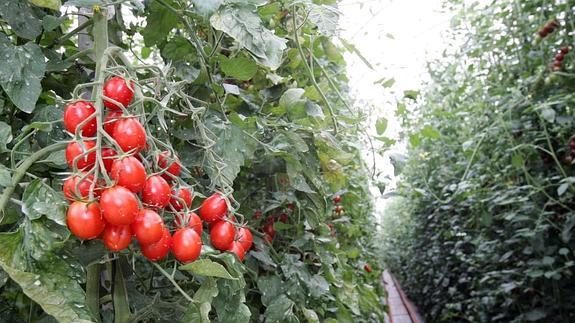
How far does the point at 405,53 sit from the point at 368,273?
67.4 inches

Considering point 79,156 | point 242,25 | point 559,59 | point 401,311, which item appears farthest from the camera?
point 401,311

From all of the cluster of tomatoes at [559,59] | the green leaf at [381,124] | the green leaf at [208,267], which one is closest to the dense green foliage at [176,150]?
the green leaf at [208,267]

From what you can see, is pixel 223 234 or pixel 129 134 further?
pixel 223 234

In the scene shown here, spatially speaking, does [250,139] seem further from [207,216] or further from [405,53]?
[405,53]

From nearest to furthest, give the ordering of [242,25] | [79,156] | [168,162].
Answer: [79,156] → [168,162] → [242,25]

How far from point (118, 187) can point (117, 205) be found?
0.06 ft

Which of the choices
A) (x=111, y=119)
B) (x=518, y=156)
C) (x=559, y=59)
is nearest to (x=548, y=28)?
(x=559, y=59)

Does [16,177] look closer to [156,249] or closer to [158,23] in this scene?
[156,249]

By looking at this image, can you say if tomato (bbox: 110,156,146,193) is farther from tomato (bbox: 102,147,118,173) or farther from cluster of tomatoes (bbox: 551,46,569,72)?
cluster of tomatoes (bbox: 551,46,569,72)

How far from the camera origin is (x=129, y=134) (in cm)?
47

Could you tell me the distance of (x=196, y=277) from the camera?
28.6 inches

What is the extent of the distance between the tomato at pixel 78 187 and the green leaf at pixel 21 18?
0.33m

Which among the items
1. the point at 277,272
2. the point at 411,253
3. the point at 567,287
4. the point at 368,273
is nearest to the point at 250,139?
the point at 277,272

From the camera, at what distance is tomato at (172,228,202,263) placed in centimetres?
52
